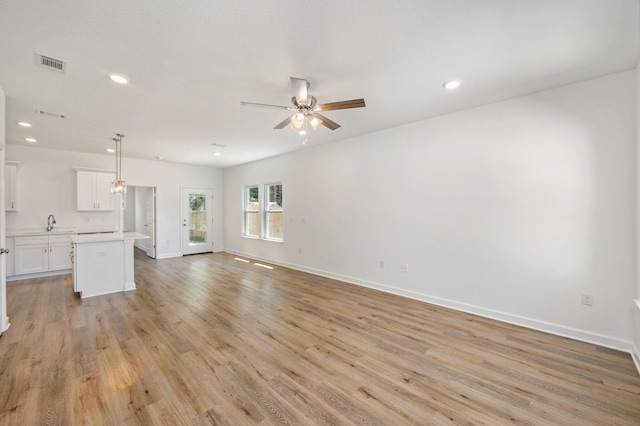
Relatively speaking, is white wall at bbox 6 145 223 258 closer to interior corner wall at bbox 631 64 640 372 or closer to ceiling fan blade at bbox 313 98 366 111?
ceiling fan blade at bbox 313 98 366 111

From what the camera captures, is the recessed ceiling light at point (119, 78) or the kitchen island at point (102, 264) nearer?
the recessed ceiling light at point (119, 78)

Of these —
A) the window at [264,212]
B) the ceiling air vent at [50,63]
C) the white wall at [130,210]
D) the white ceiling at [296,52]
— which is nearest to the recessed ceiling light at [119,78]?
the white ceiling at [296,52]

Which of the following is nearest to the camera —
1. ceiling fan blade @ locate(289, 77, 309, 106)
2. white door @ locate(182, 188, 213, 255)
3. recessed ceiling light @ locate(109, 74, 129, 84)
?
ceiling fan blade @ locate(289, 77, 309, 106)

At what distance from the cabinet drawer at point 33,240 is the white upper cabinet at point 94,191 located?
2.76 ft

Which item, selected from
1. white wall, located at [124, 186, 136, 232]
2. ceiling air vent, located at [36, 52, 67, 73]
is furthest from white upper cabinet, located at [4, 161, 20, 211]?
ceiling air vent, located at [36, 52, 67, 73]

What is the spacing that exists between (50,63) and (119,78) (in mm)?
507

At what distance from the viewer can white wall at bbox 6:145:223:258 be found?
5.55 meters

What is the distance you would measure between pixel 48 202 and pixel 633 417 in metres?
9.15

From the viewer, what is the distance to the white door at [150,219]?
7.40m

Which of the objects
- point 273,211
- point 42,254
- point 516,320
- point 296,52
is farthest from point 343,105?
point 42,254

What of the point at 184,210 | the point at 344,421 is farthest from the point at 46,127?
the point at 344,421

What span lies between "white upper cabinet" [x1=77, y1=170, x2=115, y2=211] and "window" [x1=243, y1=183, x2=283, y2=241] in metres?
3.24

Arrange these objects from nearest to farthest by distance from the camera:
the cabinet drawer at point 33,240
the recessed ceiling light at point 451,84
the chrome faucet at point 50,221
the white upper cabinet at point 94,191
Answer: the recessed ceiling light at point 451,84
the cabinet drawer at point 33,240
the chrome faucet at point 50,221
the white upper cabinet at point 94,191

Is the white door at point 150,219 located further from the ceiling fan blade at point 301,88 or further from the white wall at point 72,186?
the ceiling fan blade at point 301,88
